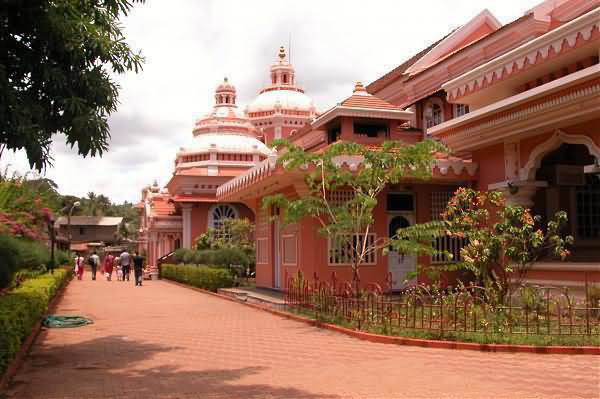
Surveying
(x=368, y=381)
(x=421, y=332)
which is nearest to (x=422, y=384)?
(x=368, y=381)

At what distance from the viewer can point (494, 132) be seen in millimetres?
13797

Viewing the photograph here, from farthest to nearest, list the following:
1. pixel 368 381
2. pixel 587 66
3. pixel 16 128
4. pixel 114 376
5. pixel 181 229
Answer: pixel 181 229 < pixel 587 66 < pixel 114 376 < pixel 368 381 < pixel 16 128

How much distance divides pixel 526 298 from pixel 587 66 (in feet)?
16.8

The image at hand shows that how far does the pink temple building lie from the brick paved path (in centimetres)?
479

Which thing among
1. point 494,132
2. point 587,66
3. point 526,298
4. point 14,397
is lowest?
point 14,397

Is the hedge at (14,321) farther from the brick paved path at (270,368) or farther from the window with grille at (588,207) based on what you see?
the window with grille at (588,207)

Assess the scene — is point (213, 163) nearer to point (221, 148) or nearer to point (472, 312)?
point (221, 148)

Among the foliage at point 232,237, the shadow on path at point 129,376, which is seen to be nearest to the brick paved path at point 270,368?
the shadow on path at point 129,376

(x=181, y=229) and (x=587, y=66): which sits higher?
(x=587, y=66)

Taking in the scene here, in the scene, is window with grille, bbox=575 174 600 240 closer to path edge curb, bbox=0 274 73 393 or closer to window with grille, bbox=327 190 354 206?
window with grille, bbox=327 190 354 206

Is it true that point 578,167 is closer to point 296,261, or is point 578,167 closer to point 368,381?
point 296,261

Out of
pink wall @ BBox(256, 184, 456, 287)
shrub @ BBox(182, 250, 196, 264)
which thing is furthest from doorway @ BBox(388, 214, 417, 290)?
shrub @ BBox(182, 250, 196, 264)

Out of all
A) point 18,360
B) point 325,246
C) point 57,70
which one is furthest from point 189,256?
point 57,70

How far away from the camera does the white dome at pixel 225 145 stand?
3672 cm
